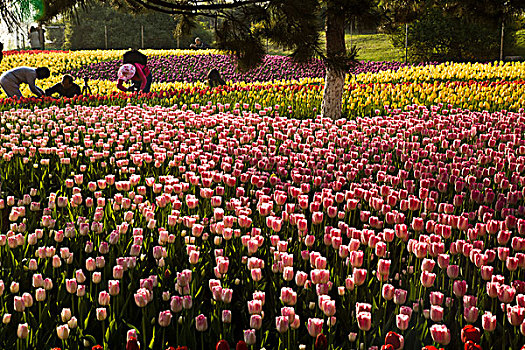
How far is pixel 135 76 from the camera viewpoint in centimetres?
1303

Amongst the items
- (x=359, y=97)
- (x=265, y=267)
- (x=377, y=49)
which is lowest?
(x=265, y=267)

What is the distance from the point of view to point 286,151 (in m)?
5.46

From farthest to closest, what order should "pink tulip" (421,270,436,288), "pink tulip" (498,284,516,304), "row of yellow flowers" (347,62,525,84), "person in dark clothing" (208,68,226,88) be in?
"row of yellow flowers" (347,62,525,84) < "person in dark clothing" (208,68,226,88) < "pink tulip" (421,270,436,288) < "pink tulip" (498,284,516,304)

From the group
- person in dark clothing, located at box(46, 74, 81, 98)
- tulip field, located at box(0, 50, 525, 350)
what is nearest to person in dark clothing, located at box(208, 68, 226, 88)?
person in dark clothing, located at box(46, 74, 81, 98)

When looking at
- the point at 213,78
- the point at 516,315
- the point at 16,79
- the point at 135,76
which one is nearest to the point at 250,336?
the point at 516,315

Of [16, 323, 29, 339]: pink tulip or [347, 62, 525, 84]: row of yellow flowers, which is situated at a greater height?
[347, 62, 525, 84]: row of yellow flowers

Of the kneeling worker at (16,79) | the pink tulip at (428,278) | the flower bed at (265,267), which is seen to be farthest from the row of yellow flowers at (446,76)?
the pink tulip at (428,278)

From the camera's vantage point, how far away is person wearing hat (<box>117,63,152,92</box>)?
12.6m

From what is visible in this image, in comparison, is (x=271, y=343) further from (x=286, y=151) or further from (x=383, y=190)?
(x=286, y=151)

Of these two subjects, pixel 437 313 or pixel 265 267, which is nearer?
pixel 437 313

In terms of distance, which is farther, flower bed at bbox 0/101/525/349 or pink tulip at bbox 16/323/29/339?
flower bed at bbox 0/101/525/349

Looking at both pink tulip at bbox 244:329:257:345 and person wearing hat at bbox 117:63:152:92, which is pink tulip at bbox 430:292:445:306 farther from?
person wearing hat at bbox 117:63:152:92

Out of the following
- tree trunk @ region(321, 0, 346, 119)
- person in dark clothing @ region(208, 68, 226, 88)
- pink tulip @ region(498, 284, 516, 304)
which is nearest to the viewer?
pink tulip @ region(498, 284, 516, 304)

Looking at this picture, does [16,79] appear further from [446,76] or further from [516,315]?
[516,315]
